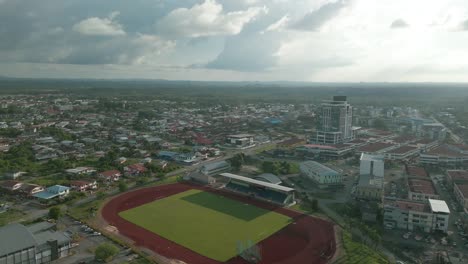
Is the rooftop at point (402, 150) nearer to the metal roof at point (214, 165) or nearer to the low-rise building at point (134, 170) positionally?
the metal roof at point (214, 165)

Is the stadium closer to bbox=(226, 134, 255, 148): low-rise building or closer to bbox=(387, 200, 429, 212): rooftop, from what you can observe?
bbox=(387, 200, 429, 212): rooftop

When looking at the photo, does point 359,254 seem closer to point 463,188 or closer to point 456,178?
point 463,188

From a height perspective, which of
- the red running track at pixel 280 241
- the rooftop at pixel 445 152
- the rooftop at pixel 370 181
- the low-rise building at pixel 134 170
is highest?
the rooftop at pixel 445 152

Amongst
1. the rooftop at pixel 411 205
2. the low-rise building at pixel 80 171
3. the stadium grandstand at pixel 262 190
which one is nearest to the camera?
the rooftop at pixel 411 205

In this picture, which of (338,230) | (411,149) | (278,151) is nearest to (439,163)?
(411,149)

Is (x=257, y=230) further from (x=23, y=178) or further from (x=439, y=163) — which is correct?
(x=439, y=163)

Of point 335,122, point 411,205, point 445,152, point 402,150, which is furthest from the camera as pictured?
point 335,122

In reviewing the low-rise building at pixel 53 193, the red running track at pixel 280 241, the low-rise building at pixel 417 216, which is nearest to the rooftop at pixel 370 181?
the low-rise building at pixel 417 216

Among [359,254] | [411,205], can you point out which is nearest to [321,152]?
[411,205]
